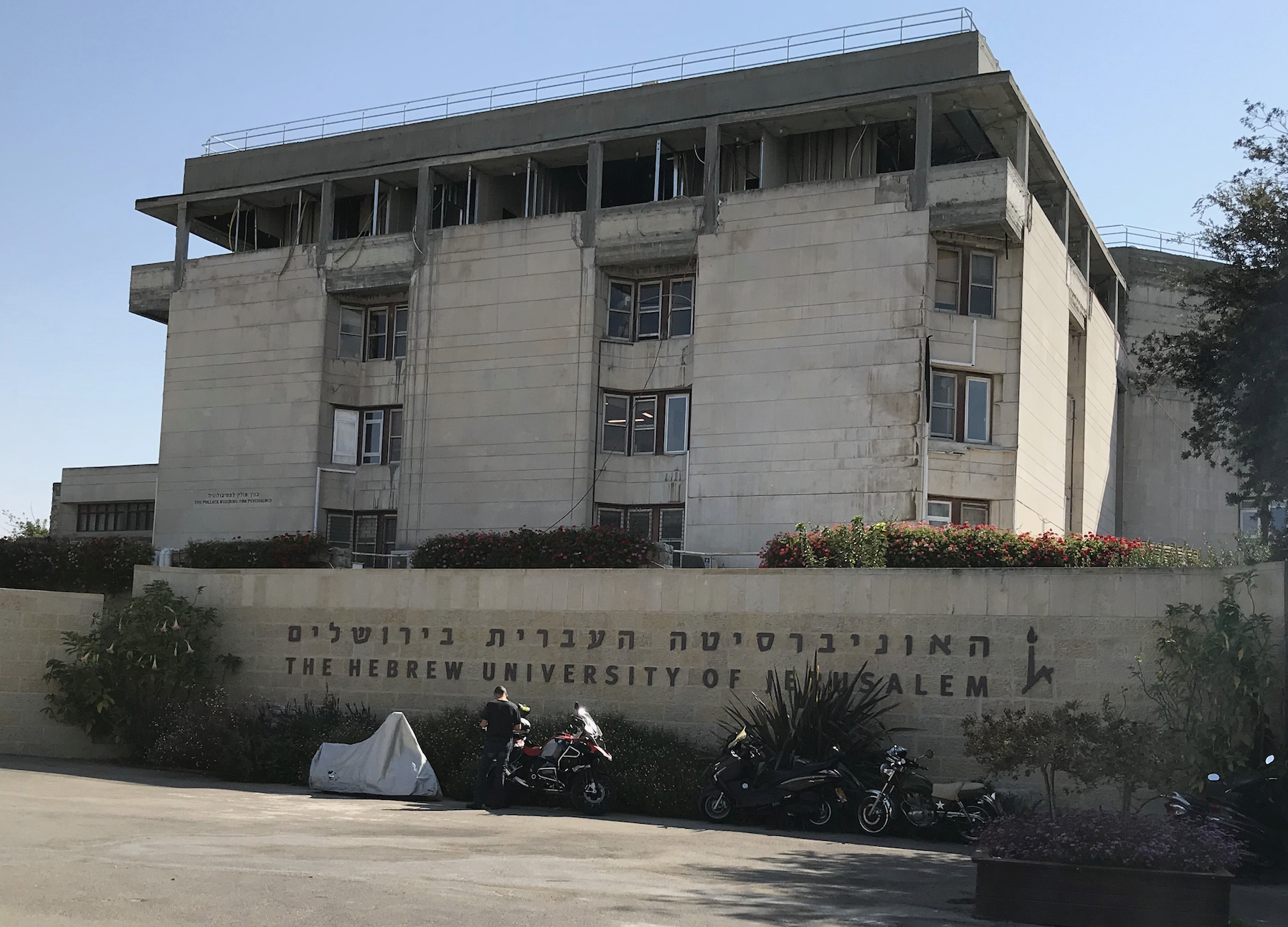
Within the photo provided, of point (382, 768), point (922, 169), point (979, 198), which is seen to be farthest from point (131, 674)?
point (979, 198)

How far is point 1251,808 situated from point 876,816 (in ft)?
14.3

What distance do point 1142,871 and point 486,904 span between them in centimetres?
508

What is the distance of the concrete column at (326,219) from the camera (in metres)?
36.5

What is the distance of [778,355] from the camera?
30.9m

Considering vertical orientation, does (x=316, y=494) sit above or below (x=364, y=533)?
above

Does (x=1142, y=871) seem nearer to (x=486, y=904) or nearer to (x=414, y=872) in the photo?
(x=486, y=904)

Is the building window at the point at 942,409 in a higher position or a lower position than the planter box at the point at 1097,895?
higher

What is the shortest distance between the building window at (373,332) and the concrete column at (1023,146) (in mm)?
16023

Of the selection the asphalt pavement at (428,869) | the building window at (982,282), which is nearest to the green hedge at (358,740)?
the asphalt pavement at (428,869)

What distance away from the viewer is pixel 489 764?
18.6m

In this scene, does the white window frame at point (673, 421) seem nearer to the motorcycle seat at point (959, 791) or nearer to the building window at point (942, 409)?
the building window at point (942, 409)

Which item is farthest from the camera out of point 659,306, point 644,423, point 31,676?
point 659,306

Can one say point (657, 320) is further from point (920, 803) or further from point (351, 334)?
point (920, 803)

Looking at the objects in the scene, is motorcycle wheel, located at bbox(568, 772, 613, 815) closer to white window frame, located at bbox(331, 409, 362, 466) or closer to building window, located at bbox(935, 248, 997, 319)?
building window, located at bbox(935, 248, 997, 319)
